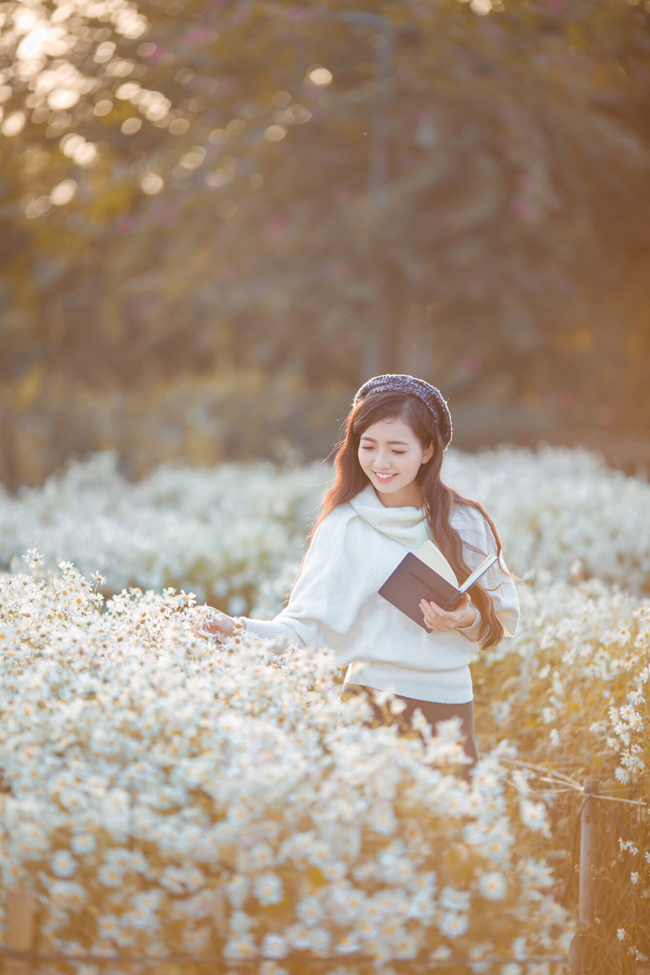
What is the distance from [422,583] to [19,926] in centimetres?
134

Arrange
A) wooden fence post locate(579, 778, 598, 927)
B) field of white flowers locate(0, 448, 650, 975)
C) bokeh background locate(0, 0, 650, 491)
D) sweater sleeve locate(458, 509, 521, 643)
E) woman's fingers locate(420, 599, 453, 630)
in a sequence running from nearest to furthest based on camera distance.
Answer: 1. field of white flowers locate(0, 448, 650, 975)
2. woman's fingers locate(420, 599, 453, 630)
3. wooden fence post locate(579, 778, 598, 927)
4. sweater sleeve locate(458, 509, 521, 643)
5. bokeh background locate(0, 0, 650, 491)

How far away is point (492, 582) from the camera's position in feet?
9.93

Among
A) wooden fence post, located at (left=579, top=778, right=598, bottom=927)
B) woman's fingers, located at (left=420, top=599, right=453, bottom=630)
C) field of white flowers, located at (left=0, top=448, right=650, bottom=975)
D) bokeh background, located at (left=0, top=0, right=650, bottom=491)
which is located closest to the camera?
field of white flowers, located at (left=0, top=448, right=650, bottom=975)

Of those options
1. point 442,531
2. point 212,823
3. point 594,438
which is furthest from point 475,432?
point 212,823

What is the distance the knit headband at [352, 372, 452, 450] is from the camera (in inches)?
120

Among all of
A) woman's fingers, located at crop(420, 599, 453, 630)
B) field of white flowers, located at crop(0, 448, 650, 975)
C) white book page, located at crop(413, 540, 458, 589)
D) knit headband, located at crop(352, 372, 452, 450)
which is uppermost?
knit headband, located at crop(352, 372, 452, 450)

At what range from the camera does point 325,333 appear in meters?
14.6

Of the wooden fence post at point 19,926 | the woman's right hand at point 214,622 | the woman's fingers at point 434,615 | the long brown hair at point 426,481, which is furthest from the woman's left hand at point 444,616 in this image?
the wooden fence post at point 19,926

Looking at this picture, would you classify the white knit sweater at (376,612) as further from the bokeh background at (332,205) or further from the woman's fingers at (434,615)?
the bokeh background at (332,205)

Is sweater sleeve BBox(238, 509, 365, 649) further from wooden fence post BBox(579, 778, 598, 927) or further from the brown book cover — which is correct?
wooden fence post BBox(579, 778, 598, 927)

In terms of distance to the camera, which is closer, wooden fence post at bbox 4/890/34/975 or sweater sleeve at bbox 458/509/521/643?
wooden fence post at bbox 4/890/34/975

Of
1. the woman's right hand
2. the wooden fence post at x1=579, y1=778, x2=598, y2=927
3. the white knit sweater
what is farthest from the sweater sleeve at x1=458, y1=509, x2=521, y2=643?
the woman's right hand

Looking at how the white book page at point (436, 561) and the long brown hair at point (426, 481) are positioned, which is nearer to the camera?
the white book page at point (436, 561)

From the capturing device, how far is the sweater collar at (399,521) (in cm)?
302
